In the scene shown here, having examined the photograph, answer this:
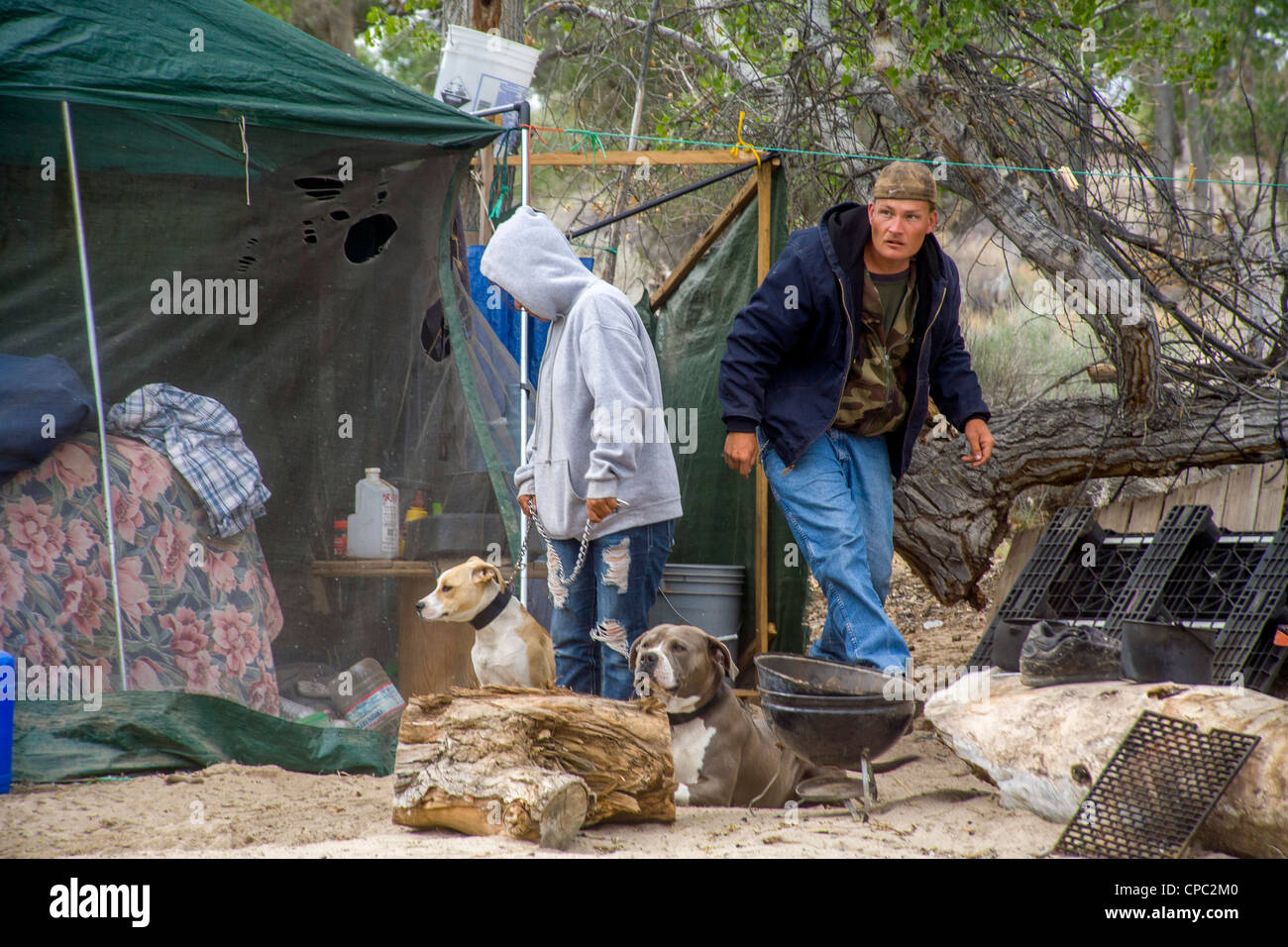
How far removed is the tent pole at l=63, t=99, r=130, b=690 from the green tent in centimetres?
1

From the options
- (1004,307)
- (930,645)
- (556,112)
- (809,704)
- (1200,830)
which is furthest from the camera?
(556,112)

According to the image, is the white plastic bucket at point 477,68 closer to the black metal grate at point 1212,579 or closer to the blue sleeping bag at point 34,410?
the blue sleeping bag at point 34,410

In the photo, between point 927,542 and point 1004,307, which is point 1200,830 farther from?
point 1004,307

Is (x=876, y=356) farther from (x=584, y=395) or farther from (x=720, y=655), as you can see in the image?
(x=720, y=655)

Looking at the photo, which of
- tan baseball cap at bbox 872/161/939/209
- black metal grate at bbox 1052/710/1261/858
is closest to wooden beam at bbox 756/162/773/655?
tan baseball cap at bbox 872/161/939/209

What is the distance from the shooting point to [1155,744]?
2.84 metres

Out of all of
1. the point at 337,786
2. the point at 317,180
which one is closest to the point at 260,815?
the point at 337,786

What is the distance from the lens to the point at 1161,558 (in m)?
4.48

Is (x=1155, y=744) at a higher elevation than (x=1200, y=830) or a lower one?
higher

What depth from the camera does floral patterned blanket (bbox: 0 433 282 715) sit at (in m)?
3.90

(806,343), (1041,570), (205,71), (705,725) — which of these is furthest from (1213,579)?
(205,71)

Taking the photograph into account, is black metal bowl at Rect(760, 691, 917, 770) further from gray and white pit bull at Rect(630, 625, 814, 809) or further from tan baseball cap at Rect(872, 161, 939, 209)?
tan baseball cap at Rect(872, 161, 939, 209)

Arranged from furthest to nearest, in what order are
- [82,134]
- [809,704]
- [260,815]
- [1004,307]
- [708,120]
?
[1004,307]
[708,120]
[82,134]
[260,815]
[809,704]

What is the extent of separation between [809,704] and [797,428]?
1.05 meters
